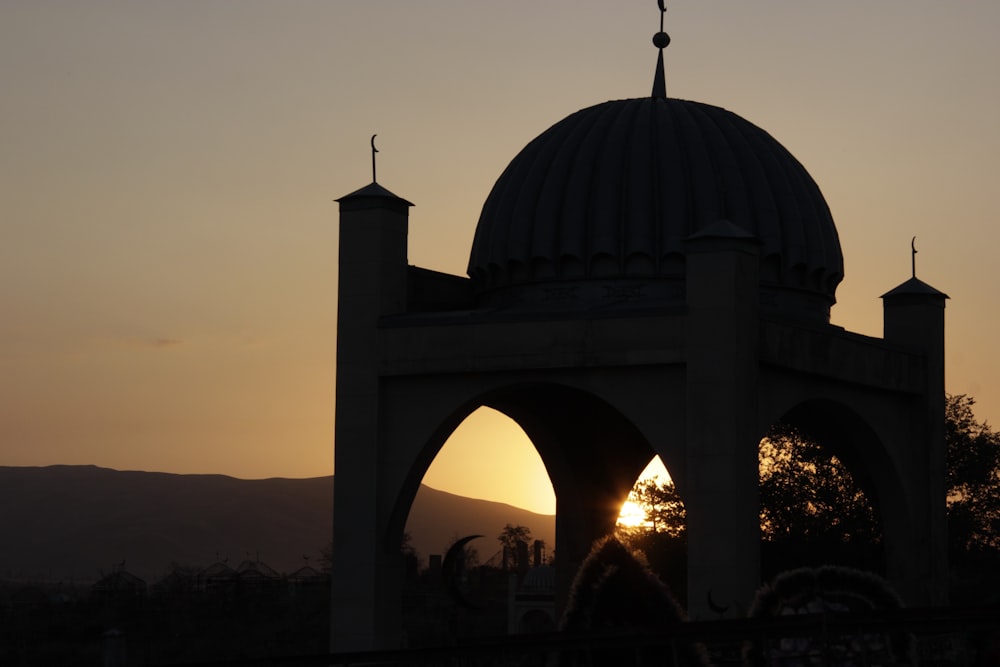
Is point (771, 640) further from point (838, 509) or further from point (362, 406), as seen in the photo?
point (838, 509)

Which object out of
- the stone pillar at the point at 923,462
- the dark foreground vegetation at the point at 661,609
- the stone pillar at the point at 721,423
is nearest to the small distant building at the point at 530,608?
the dark foreground vegetation at the point at 661,609

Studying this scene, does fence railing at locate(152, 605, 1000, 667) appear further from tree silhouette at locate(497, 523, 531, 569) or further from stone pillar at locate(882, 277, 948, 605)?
tree silhouette at locate(497, 523, 531, 569)

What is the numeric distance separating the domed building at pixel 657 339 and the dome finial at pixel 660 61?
53mm

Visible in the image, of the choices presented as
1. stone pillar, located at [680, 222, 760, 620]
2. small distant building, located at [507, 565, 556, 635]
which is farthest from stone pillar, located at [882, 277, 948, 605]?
small distant building, located at [507, 565, 556, 635]

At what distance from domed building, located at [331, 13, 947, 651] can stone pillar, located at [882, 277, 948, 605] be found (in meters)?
0.04

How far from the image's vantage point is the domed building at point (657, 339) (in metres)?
26.0

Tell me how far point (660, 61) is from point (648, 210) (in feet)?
17.0

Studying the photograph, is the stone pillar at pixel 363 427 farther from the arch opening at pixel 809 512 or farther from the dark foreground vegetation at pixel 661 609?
the arch opening at pixel 809 512

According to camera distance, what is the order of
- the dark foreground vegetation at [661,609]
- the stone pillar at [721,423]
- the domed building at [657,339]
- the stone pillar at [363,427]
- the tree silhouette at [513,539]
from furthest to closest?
the tree silhouette at [513,539] → the stone pillar at [363,427] → the domed building at [657,339] → the stone pillar at [721,423] → the dark foreground vegetation at [661,609]

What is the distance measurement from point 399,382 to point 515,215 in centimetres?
366

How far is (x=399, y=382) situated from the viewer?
28.4 meters

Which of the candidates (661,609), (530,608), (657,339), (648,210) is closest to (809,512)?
(530,608)

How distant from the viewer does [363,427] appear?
28.3 m

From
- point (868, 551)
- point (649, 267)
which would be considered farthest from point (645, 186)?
point (868, 551)
